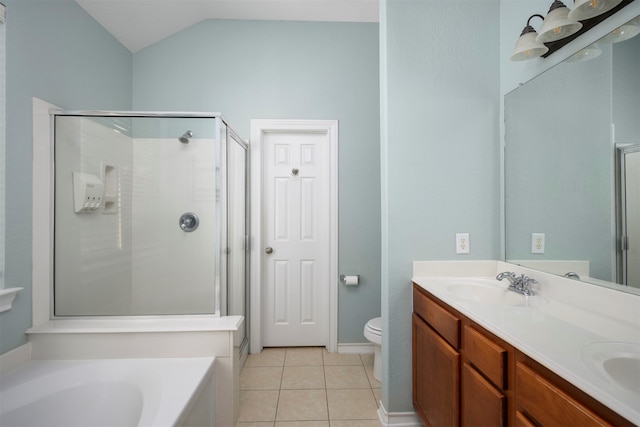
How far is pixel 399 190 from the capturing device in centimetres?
162

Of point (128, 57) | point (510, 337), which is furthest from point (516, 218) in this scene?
point (128, 57)

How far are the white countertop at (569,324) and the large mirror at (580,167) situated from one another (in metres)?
0.06

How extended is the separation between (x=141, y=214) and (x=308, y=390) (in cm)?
167

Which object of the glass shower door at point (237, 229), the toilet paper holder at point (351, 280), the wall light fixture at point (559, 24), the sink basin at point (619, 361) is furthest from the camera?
the toilet paper holder at point (351, 280)

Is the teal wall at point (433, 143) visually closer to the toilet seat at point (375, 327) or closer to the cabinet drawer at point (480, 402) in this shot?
the toilet seat at point (375, 327)

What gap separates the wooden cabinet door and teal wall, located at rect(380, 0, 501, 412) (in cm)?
10

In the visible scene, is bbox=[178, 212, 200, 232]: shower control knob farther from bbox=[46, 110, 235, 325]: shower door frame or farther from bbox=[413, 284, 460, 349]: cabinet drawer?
bbox=[413, 284, 460, 349]: cabinet drawer

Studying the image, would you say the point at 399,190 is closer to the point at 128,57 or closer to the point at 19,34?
the point at 19,34

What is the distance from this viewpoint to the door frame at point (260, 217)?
97.0 inches

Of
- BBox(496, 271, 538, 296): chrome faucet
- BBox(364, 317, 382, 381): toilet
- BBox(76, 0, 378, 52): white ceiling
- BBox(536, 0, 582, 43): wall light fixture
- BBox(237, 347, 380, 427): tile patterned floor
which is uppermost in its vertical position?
BBox(76, 0, 378, 52): white ceiling

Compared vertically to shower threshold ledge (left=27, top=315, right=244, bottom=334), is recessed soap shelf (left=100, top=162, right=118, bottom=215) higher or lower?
higher

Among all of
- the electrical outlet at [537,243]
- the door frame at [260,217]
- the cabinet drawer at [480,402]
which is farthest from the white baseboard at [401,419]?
the electrical outlet at [537,243]

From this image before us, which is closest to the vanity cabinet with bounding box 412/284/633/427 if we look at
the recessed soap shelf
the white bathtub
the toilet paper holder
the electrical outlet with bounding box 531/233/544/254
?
the electrical outlet with bounding box 531/233/544/254

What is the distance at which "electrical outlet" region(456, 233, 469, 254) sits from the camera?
1637 millimetres
